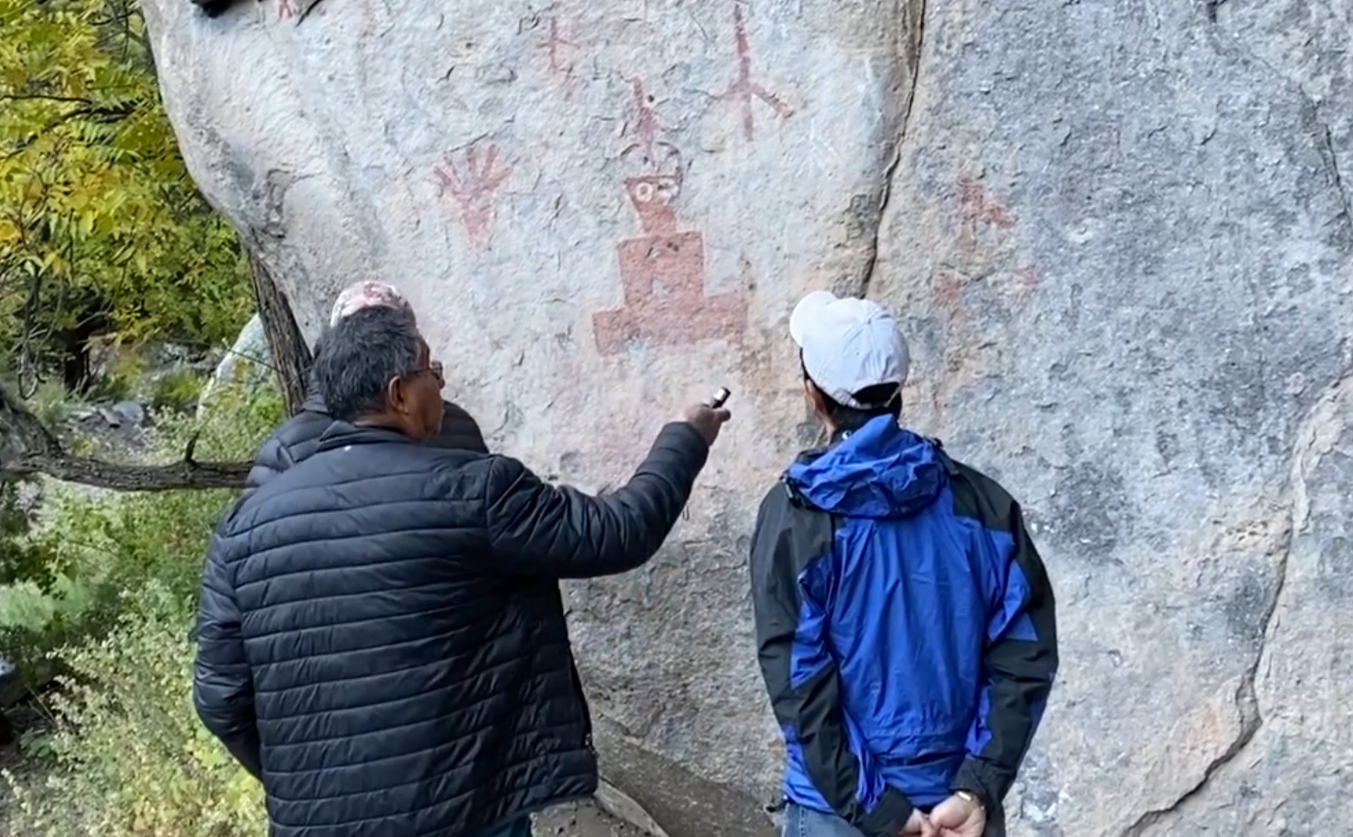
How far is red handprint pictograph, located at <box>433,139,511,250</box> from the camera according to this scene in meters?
3.34

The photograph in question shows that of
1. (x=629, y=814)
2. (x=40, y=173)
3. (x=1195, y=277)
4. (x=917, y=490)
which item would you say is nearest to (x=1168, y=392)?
(x=1195, y=277)

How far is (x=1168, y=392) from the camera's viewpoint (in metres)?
3.07

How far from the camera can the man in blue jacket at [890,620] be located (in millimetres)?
1986

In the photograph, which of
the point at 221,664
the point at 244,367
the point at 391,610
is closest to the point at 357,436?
the point at 391,610

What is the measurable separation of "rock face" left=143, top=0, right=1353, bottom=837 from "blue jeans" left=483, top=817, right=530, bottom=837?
1.03 m

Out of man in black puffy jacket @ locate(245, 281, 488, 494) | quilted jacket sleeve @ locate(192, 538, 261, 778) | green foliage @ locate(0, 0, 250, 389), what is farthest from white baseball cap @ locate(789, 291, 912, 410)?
green foliage @ locate(0, 0, 250, 389)

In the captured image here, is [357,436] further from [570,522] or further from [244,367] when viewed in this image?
[244,367]

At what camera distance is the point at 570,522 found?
2260 mm

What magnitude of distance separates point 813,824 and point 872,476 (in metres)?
0.56

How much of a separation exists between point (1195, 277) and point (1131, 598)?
724 mm

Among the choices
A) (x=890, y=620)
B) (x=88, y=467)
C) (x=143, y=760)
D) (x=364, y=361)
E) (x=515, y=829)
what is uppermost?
(x=364, y=361)

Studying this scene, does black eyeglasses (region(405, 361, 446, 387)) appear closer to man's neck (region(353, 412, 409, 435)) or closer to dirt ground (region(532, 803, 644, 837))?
man's neck (region(353, 412, 409, 435))

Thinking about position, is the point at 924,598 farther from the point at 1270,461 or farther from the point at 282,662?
the point at 1270,461

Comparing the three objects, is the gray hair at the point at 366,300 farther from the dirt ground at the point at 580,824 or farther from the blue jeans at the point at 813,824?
the dirt ground at the point at 580,824
